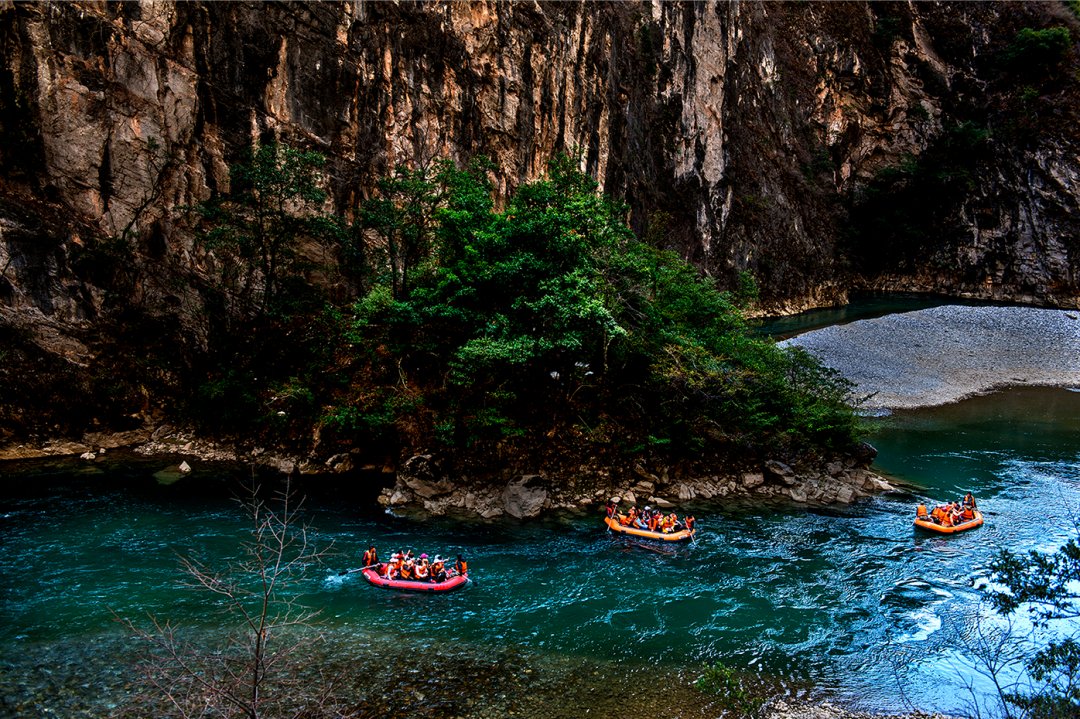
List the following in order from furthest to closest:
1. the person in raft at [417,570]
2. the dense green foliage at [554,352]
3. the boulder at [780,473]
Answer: the boulder at [780,473] → the dense green foliage at [554,352] → the person in raft at [417,570]

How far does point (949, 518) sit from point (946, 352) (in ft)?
87.3

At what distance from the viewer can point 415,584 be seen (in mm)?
15211

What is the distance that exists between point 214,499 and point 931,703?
19569 millimetres

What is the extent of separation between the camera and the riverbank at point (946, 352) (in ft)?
118

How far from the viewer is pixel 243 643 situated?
12.4 metres

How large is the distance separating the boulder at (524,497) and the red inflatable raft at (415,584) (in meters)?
4.45

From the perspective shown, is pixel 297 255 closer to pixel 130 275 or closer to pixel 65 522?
pixel 130 275

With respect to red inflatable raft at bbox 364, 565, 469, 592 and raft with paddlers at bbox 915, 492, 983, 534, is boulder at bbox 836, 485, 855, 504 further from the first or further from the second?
red inflatable raft at bbox 364, 565, 469, 592

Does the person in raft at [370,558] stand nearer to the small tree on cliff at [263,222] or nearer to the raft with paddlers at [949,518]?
the small tree on cliff at [263,222]

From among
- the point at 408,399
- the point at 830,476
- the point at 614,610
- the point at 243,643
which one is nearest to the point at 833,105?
the point at 830,476

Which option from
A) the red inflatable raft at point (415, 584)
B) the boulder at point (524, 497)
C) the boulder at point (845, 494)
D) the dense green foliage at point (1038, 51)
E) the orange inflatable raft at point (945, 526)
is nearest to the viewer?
the red inflatable raft at point (415, 584)

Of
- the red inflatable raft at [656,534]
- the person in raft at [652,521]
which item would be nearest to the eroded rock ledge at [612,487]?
the person in raft at [652,521]

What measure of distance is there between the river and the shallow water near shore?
5 centimetres

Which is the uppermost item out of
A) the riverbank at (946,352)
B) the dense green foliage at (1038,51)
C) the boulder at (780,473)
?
the dense green foliage at (1038,51)
